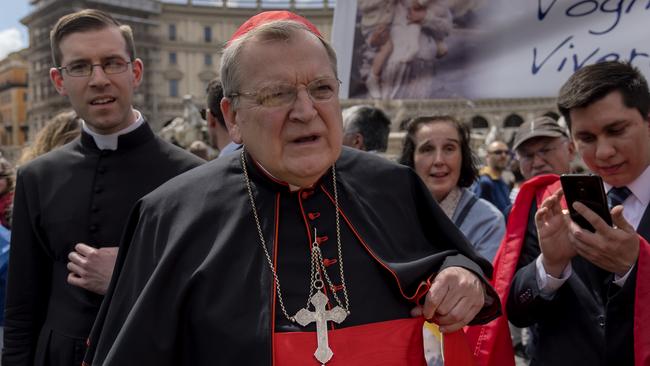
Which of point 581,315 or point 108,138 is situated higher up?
point 108,138

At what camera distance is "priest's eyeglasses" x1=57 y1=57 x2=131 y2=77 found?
8.48 ft

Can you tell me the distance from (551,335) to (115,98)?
1.89 metres

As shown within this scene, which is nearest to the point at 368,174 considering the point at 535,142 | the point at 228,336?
the point at 228,336

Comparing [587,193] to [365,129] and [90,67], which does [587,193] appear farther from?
[365,129]

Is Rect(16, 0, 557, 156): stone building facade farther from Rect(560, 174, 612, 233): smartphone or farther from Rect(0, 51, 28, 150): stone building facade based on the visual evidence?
Rect(560, 174, 612, 233): smartphone

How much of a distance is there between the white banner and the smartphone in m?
1.80

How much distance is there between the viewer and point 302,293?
1.78 meters

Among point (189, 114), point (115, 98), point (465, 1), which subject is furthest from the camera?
point (189, 114)

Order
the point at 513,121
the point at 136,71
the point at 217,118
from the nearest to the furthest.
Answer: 1. the point at 136,71
2. the point at 217,118
3. the point at 513,121

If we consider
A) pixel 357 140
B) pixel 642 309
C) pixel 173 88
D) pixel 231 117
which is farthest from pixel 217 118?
pixel 173 88

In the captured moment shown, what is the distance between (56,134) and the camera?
4.14m

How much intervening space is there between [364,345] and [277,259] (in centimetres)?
33

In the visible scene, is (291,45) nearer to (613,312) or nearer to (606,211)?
(606,211)

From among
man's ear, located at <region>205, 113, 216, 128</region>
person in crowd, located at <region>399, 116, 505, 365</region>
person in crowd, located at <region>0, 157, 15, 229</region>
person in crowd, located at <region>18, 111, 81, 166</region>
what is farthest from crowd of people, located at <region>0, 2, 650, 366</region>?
person in crowd, located at <region>0, 157, 15, 229</region>
